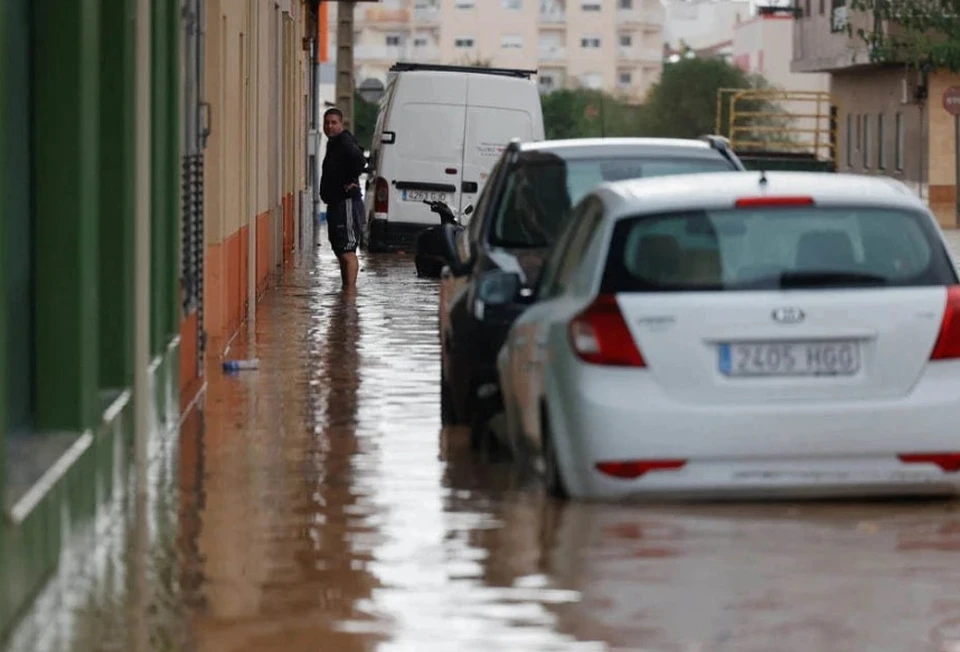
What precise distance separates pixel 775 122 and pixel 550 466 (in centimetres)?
11643

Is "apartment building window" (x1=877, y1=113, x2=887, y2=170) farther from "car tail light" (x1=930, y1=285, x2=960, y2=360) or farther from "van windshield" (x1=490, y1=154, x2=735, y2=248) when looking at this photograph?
"car tail light" (x1=930, y1=285, x2=960, y2=360)

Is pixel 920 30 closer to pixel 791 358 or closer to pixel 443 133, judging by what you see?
pixel 443 133

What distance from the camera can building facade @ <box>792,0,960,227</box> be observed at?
65.1 meters

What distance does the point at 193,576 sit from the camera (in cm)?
900

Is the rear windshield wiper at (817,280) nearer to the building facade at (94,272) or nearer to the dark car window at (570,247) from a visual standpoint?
the dark car window at (570,247)

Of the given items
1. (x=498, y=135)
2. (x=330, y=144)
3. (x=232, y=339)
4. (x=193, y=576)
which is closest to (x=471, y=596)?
(x=193, y=576)

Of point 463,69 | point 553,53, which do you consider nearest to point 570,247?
point 463,69

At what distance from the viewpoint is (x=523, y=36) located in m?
148

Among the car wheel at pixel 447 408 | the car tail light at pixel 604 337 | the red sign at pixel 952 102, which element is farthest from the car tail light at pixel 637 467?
the red sign at pixel 952 102

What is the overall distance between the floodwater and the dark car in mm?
334

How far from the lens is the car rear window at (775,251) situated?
1030 cm

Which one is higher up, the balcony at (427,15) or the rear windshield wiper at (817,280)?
the balcony at (427,15)

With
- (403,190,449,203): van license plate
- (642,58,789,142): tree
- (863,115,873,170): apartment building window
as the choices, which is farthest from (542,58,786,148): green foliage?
(403,190,449,203): van license plate

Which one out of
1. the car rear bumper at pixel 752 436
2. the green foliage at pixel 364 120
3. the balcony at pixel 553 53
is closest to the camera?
the car rear bumper at pixel 752 436
